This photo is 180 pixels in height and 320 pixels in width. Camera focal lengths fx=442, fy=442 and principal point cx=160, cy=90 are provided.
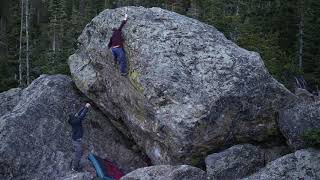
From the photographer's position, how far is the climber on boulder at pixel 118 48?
16.4 m

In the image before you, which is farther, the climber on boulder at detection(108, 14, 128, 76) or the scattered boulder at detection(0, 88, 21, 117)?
the scattered boulder at detection(0, 88, 21, 117)

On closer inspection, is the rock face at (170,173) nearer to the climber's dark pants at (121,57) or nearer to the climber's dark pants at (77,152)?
the climber's dark pants at (77,152)

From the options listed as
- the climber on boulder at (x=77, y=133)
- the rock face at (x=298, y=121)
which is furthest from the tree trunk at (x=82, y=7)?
the rock face at (x=298, y=121)

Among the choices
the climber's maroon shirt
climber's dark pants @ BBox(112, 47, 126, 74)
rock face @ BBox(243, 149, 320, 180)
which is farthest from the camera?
the climber's maroon shirt

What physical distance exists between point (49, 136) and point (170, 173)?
20.1 feet

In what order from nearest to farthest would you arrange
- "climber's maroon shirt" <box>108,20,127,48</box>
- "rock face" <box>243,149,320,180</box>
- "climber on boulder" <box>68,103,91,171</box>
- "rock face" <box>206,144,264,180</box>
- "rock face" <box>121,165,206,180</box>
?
"rock face" <box>243,149,320,180</box>
"rock face" <box>121,165,206,180</box>
"rock face" <box>206,144,264,180</box>
"climber on boulder" <box>68,103,91,171</box>
"climber's maroon shirt" <box>108,20,127,48</box>

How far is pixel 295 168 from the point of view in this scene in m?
12.7

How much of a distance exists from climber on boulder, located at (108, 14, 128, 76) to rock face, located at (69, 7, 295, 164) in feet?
0.88

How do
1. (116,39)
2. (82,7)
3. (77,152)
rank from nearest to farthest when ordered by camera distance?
1. (77,152)
2. (116,39)
3. (82,7)

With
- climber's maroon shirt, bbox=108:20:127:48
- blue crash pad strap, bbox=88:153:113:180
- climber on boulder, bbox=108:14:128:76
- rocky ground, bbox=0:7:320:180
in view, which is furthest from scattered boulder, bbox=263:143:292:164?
climber's maroon shirt, bbox=108:20:127:48

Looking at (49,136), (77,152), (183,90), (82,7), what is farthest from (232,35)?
(82,7)

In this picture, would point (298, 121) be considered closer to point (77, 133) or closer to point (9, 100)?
point (77, 133)

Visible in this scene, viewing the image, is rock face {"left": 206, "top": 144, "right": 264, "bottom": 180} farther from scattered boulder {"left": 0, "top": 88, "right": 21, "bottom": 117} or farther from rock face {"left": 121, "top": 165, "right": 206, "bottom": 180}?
scattered boulder {"left": 0, "top": 88, "right": 21, "bottom": 117}

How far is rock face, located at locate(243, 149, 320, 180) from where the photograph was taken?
12.5 m
